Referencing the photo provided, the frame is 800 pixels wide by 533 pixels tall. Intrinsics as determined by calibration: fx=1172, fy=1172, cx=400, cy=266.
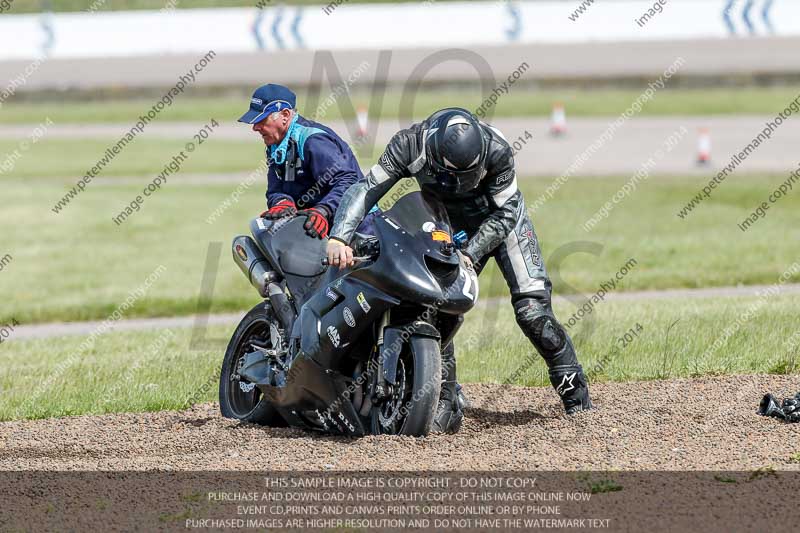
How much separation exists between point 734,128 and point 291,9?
646 inches

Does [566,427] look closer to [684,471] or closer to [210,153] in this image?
[684,471]

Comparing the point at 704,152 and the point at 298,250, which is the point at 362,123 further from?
the point at 298,250

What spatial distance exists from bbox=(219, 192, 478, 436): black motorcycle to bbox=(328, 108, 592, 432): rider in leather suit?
21 centimetres

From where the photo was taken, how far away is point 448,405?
711 cm

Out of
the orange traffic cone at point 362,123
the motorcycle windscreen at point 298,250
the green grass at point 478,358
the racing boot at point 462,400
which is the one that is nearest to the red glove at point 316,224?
the motorcycle windscreen at point 298,250

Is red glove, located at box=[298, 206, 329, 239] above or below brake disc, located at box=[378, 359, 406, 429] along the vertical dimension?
above

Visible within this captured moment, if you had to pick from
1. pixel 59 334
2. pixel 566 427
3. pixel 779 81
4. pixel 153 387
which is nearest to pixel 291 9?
pixel 779 81

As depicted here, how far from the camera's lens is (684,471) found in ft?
18.9

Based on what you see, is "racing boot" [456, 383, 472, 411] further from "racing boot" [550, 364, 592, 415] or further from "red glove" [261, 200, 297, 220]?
"red glove" [261, 200, 297, 220]

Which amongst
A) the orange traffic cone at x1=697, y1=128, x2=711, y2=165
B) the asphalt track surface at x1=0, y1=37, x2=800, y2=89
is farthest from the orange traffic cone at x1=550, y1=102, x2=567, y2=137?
the asphalt track surface at x1=0, y1=37, x2=800, y2=89

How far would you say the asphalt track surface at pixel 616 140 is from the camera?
24844 mm

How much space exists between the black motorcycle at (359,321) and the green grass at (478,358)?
1.53m

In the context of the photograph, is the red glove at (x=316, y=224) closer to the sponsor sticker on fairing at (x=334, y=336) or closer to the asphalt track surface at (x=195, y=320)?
the sponsor sticker on fairing at (x=334, y=336)

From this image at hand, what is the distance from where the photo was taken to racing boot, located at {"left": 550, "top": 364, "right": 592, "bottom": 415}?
7438 millimetres
